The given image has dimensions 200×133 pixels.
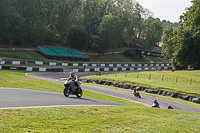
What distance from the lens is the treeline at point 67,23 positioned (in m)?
66.1

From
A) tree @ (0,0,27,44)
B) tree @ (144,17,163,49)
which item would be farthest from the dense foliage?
tree @ (144,17,163,49)

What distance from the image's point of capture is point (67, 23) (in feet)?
294

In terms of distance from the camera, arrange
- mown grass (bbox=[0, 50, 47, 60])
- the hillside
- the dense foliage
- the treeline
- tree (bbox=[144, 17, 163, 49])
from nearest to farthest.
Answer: the dense foliage → mown grass (bbox=[0, 50, 47, 60]) → the hillside → the treeline → tree (bbox=[144, 17, 163, 49])

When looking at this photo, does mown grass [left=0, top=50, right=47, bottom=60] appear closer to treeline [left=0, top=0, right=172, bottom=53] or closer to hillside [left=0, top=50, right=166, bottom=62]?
hillside [left=0, top=50, right=166, bottom=62]

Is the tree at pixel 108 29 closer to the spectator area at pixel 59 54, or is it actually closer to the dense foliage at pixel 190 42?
the spectator area at pixel 59 54

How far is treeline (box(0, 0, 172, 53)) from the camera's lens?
66125 mm

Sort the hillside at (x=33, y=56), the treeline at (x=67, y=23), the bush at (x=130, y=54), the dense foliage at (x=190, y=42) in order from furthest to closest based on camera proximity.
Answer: the bush at (x=130, y=54) < the treeline at (x=67, y=23) < the hillside at (x=33, y=56) < the dense foliage at (x=190, y=42)

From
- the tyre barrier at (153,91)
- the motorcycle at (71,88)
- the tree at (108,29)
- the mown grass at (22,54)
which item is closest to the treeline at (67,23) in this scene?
the tree at (108,29)

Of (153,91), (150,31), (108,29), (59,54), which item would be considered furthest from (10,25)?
(150,31)

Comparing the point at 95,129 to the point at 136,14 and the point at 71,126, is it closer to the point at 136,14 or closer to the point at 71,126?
the point at 71,126

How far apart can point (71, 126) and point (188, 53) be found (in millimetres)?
50138

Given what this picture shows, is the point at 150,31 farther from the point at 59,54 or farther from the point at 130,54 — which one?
the point at 59,54

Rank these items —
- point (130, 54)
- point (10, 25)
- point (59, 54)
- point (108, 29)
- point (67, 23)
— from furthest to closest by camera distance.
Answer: point (130, 54) < point (67, 23) < point (108, 29) < point (59, 54) < point (10, 25)

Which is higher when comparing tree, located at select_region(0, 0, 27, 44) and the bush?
tree, located at select_region(0, 0, 27, 44)
